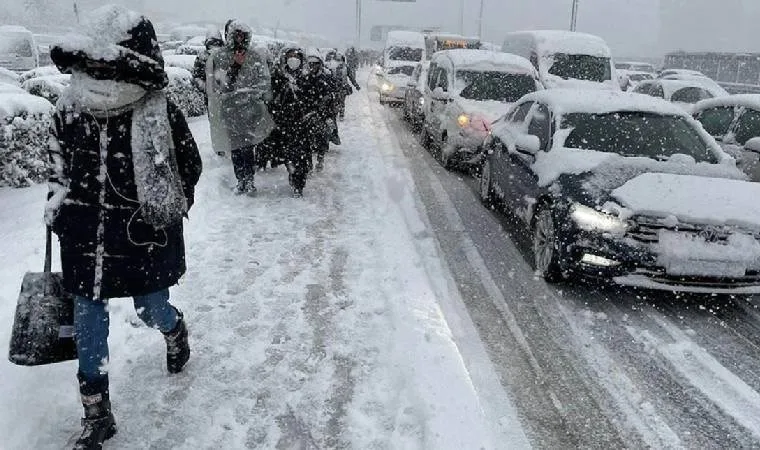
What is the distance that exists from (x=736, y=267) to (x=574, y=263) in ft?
3.76

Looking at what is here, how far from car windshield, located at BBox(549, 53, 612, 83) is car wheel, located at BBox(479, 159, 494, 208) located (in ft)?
23.8

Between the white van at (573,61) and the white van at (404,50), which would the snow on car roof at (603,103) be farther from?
the white van at (404,50)

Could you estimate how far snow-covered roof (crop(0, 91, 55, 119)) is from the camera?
663cm

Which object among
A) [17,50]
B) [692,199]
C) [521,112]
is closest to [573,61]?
[521,112]

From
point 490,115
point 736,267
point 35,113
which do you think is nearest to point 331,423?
point 736,267

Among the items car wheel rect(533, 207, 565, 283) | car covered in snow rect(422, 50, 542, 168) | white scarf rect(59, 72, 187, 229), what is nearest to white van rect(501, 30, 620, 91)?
car covered in snow rect(422, 50, 542, 168)

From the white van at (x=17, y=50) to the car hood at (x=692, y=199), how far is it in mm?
20730

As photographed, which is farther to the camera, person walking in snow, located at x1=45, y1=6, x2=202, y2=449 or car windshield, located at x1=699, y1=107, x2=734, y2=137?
car windshield, located at x1=699, y1=107, x2=734, y2=137

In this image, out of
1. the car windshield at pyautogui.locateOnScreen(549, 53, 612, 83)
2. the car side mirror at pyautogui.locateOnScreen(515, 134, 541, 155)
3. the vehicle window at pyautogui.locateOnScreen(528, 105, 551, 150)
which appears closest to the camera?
the car side mirror at pyautogui.locateOnScreen(515, 134, 541, 155)

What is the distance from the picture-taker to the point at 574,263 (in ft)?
15.7

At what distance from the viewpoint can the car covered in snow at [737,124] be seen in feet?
25.0

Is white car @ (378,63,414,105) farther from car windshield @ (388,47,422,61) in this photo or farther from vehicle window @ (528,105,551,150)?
vehicle window @ (528,105,551,150)

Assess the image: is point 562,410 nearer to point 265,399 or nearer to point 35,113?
point 265,399

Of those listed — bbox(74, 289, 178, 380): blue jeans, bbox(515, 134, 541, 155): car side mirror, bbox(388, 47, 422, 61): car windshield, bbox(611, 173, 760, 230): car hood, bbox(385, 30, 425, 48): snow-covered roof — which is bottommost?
bbox(74, 289, 178, 380): blue jeans
